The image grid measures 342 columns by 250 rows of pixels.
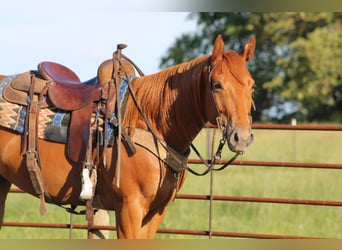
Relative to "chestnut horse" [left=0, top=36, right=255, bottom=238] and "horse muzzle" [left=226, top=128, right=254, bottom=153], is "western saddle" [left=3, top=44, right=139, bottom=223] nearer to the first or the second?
"chestnut horse" [left=0, top=36, right=255, bottom=238]

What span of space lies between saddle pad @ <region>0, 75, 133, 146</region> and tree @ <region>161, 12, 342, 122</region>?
20140 millimetres

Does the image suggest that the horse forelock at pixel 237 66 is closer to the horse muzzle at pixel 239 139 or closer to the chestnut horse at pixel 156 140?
the chestnut horse at pixel 156 140

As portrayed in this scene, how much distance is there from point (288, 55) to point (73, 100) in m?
22.9

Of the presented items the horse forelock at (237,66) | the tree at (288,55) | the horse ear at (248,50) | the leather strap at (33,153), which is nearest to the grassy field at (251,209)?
the leather strap at (33,153)

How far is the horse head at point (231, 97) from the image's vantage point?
3816 mm

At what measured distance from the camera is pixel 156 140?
4.29 metres

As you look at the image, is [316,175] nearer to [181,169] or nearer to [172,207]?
[172,207]

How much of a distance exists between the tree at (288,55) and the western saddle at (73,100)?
20025 millimetres

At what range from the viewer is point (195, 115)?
14.0 ft

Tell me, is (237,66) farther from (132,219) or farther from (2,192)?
(2,192)

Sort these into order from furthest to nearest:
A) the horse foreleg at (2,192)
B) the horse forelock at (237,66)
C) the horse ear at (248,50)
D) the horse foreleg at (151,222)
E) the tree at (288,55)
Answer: the tree at (288,55), the horse foreleg at (2,192), the horse foreleg at (151,222), the horse ear at (248,50), the horse forelock at (237,66)

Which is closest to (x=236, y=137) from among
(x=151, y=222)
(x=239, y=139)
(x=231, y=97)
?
(x=239, y=139)

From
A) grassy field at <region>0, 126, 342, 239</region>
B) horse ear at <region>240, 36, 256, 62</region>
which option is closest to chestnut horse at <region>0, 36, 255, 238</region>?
horse ear at <region>240, 36, 256, 62</region>

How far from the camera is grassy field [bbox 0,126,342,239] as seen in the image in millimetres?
7496
